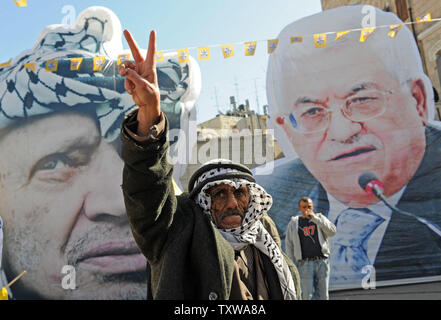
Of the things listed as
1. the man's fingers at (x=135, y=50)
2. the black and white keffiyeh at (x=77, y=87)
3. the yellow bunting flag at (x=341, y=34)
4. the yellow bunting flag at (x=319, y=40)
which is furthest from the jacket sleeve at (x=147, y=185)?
the yellow bunting flag at (x=341, y=34)

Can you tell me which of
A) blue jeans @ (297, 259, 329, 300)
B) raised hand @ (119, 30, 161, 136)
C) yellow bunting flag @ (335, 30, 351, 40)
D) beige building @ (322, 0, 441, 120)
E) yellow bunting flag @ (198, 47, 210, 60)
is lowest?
blue jeans @ (297, 259, 329, 300)

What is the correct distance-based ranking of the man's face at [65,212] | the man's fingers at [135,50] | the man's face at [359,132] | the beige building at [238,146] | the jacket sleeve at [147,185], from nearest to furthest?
the jacket sleeve at [147,185], the man's fingers at [135,50], the man's face at [65,212], the man's face at [359,132], the beige building at [238,146]

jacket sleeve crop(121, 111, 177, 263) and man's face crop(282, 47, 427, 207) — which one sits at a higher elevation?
man's face crop(282, 47, 427, 207)

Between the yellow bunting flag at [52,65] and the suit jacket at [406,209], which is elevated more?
the yellow bunting flag at [52,65]

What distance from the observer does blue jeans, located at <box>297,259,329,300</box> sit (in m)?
4.15

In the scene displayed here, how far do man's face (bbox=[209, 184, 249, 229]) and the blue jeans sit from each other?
304 cm

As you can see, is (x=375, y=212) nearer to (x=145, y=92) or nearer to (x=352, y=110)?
(x=352, y=110)

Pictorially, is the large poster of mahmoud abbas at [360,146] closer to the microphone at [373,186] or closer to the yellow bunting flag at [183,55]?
the microphone at [373,186]

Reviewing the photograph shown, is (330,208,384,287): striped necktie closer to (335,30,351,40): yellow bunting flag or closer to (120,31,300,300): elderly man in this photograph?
(335,30,351,40): yellow bunting flag

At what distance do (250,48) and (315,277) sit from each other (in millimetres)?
3648

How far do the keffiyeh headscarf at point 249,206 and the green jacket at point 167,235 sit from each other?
13 cm

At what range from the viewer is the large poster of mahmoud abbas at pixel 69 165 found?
532 cm

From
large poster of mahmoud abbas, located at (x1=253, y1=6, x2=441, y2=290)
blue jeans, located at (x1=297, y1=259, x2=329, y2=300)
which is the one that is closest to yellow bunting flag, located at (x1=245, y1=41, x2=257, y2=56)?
large poster of mahmoud abbas, located at (x1=253, y1=6, x2=441, y2=290)
